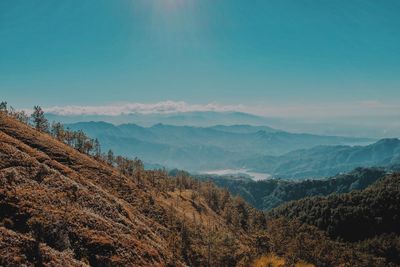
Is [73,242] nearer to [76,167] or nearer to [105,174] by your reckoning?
[76,167]

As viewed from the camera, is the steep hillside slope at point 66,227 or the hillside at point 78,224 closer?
the steep hillside slope at point 66,227

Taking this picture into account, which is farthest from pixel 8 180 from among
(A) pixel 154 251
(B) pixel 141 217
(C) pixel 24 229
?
(B) pixel 141 217

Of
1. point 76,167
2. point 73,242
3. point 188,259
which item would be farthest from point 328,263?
point 73,242

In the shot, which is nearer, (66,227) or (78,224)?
(66,227)

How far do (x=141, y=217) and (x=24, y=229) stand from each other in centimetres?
7193

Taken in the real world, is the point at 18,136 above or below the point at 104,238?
above

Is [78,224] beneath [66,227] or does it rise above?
beneath

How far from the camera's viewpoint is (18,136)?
168250 millimetres

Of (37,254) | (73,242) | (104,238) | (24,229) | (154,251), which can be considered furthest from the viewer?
(154,251)

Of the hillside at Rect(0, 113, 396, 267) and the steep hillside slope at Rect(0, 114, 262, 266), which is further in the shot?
the hillside at Rect(0, 113, 396, 267)

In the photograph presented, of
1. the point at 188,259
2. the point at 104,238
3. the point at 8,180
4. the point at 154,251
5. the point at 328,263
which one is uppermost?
the point at 8,180

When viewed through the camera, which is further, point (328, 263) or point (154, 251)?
point (328, 263)

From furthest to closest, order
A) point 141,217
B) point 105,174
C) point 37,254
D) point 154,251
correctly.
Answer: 1. point 105,174
2. point 141,217
3. point 154,251
4. point 37,254

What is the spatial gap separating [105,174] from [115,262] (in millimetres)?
97221
